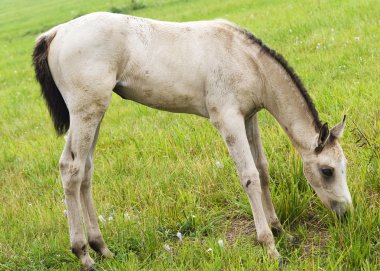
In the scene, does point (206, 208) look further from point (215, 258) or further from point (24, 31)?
point (24, 31)

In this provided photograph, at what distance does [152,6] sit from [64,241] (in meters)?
24.2

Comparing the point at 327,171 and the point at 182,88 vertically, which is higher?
the point at 182,88

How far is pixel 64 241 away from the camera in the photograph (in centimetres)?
428

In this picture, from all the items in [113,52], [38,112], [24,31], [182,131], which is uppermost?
[113,52]

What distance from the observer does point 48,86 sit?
13.3 ft

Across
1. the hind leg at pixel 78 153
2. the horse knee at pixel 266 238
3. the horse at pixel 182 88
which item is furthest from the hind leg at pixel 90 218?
the horse knee at pixel 266 238

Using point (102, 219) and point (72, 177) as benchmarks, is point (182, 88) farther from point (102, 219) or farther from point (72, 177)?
point (102, 219)

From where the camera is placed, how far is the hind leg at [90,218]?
4.04 m

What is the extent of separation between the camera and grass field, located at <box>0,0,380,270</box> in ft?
11.8

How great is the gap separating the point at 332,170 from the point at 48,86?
2.46 m

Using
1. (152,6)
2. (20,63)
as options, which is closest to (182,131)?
(20,63)

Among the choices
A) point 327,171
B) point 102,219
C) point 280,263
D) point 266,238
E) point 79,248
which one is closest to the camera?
point 280,263

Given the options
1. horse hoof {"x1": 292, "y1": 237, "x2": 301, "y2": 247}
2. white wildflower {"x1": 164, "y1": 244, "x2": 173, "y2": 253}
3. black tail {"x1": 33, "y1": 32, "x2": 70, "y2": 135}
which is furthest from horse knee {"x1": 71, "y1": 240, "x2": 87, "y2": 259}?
horse hoof {"x1": 292, "y1": 237, "x2": 301, "y2": 247}

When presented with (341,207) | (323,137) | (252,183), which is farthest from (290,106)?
(341,207)
